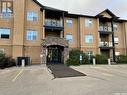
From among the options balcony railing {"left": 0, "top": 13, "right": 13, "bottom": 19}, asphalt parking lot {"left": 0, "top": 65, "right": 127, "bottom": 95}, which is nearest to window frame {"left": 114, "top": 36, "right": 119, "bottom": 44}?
asphalt parking lot {"left": 0, "top": 65, "right": 127, "bottom": 95}

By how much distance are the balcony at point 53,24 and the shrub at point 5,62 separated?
8.27m

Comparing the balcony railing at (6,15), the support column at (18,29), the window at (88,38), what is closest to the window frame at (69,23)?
the window at (88,38)

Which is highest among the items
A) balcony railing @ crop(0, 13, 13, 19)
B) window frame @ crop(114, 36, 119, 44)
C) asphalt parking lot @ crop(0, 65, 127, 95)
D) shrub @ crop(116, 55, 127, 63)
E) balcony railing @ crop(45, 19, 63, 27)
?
balcony railing @ crop(0, 13, 13, 19)

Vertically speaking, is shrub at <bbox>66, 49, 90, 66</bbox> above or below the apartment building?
below

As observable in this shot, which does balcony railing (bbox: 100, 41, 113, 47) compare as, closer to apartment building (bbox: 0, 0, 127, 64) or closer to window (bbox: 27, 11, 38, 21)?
apartment building (bbox: 0, 0, 127, 64)

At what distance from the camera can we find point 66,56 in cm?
2536

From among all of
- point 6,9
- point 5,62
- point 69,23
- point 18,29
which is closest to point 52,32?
point 69,23

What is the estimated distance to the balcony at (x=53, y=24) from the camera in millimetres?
26422

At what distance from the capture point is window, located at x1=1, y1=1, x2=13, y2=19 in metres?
24.9

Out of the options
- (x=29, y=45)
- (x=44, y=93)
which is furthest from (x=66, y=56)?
(x=44, y=93)

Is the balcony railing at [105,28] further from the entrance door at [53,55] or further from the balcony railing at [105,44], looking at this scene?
the entrance door at [53,55]

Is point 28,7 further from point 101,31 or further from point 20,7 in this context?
point 101,31

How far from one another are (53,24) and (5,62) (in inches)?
426

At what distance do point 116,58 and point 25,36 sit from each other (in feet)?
61.1
